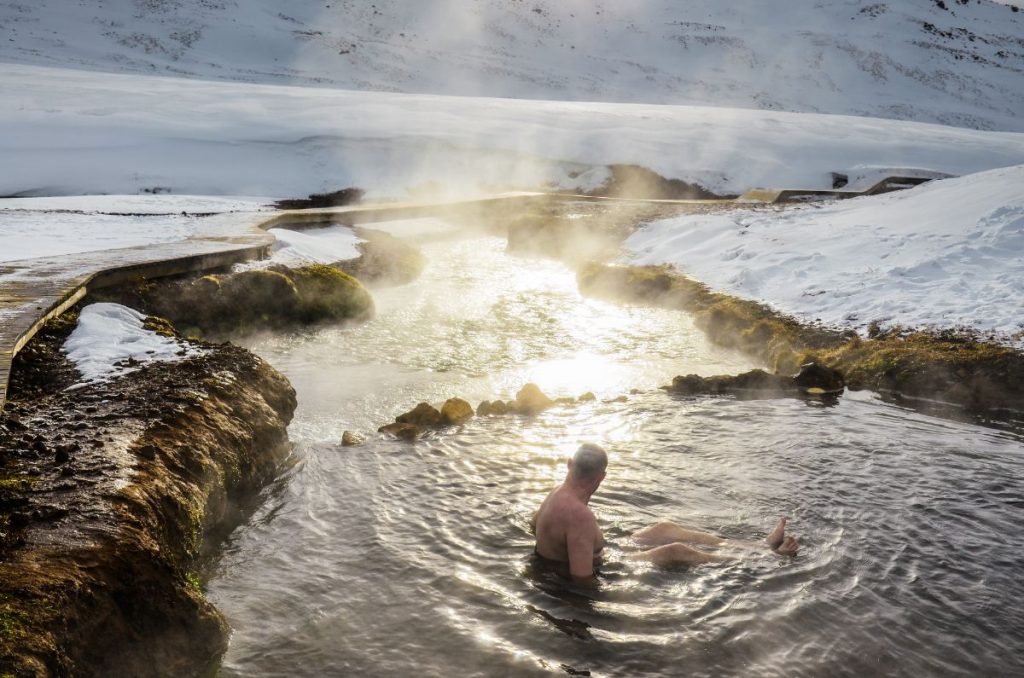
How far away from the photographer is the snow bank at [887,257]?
433 inches

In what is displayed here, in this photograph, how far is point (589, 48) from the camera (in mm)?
84500

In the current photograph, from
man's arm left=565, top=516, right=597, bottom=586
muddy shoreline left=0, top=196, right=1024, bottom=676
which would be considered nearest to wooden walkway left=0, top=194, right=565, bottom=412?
muddy shoreline left=0, top=196, right=1024, bottom=676

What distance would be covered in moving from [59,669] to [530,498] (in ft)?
11.9

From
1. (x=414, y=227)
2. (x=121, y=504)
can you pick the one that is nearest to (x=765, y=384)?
(x=121, y=504)

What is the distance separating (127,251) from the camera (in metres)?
11.7

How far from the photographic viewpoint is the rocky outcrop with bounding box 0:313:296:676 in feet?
11.2

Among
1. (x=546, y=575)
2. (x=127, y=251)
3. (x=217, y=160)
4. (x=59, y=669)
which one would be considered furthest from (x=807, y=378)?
(x=217, y=160)

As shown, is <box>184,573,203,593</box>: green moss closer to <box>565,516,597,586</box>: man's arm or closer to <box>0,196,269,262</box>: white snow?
<box>565,516,597,586</box>: man's arm

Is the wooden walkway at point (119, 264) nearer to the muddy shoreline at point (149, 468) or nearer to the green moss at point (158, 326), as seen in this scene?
the muddy shoreline at point (149, 468)

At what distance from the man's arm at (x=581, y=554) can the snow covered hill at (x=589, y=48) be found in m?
60.5

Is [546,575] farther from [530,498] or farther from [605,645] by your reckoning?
[530,498]

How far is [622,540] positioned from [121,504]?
3.27 m

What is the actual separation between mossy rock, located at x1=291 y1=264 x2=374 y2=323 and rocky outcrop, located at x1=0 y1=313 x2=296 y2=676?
18.1ft

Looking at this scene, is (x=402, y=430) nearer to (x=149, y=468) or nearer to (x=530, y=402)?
(x=530, y=402)
